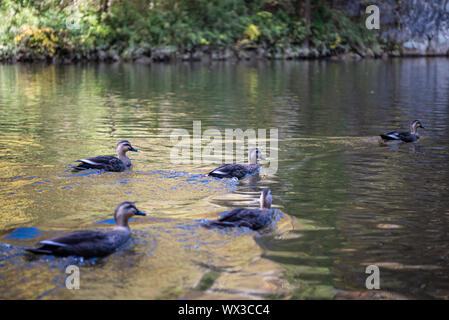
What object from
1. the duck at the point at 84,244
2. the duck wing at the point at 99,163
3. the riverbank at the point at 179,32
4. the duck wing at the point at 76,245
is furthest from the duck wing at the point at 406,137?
the riverbank at the point at 179,32

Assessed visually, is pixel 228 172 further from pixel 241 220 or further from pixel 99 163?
pixel 241 220

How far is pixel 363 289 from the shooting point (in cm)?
564

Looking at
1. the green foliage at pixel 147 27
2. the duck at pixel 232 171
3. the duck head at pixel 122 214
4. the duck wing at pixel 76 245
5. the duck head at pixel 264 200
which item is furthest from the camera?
the green foliage at pixel 147 27

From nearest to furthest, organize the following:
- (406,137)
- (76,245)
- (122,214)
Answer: (76,245), (122,214), (406,137)

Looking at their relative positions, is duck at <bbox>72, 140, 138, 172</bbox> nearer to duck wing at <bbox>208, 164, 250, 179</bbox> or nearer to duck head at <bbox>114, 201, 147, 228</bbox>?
duck wing at <bbox>208, 164, 250, 179</bbox>

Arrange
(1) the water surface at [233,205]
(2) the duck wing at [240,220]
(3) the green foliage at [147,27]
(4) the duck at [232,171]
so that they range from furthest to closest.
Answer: (3) the green foliage at [147,27]
(4) the duck at [232,171]
(2) the duck wing at [240,220]
(1) the water surface at [233,205]

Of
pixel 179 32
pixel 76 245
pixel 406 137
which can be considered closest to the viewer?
pixel 76 245

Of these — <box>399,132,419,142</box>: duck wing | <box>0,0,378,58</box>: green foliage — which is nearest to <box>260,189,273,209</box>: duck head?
<box>399,132,419,142</box>: duck wing

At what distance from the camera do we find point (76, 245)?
604cm

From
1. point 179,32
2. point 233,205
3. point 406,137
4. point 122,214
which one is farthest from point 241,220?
point 179,32

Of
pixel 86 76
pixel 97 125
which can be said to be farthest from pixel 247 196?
pixel 86 76

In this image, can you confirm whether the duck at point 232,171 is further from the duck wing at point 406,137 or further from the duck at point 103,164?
the duck wing at point 406,137

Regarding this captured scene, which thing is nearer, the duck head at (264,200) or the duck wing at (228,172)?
the duck head at (264,200)

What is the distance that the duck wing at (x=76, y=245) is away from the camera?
5977 mm
